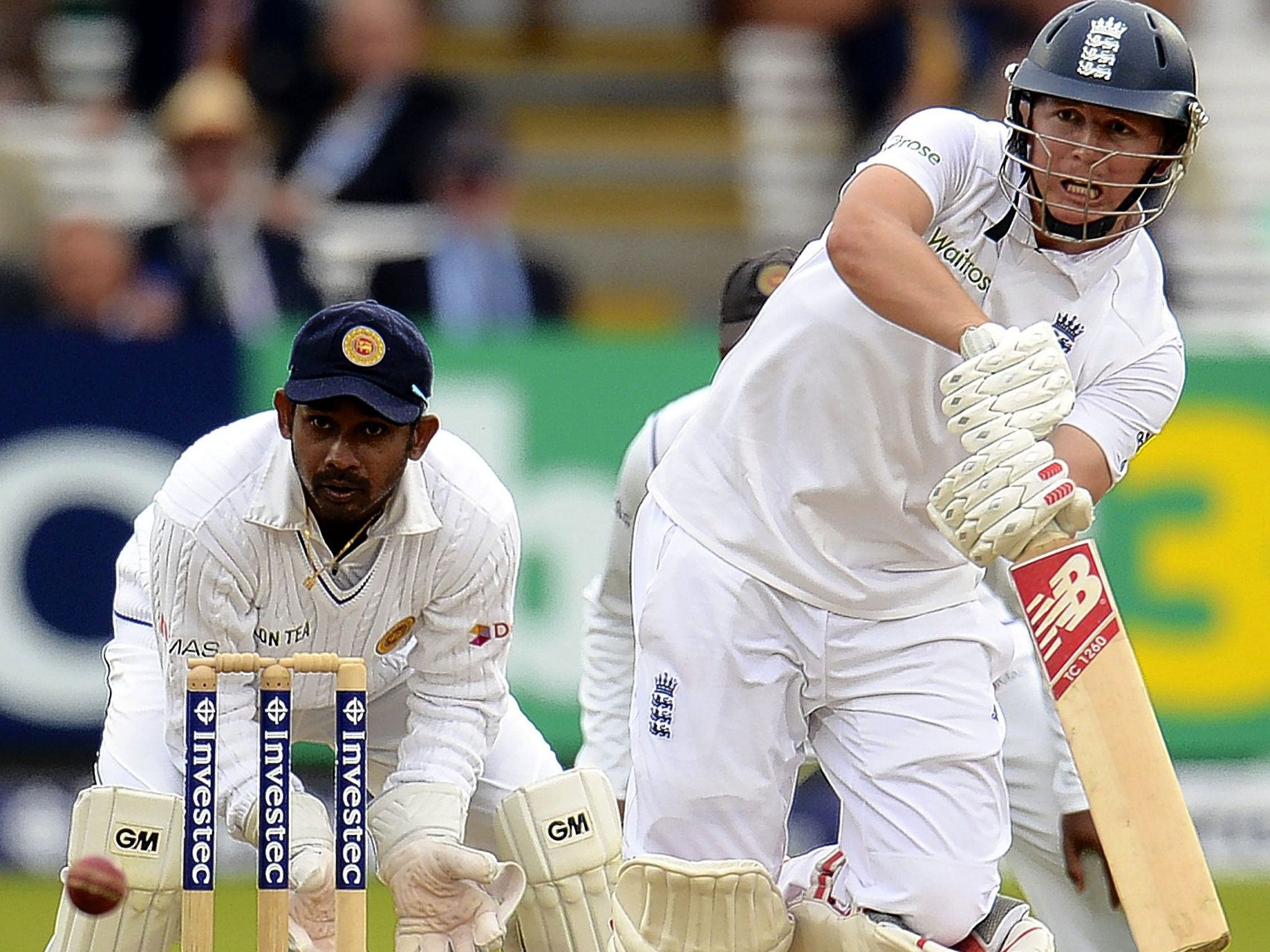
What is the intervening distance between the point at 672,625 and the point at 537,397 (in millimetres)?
3046

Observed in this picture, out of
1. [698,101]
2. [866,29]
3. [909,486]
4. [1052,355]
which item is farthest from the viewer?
[698,101]

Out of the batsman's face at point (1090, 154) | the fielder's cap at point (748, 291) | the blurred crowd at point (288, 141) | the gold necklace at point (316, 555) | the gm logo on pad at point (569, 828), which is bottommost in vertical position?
the gm logo on pad at point (569, 828)

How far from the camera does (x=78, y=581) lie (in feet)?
Result: 21.0

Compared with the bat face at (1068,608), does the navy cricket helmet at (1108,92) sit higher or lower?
higher

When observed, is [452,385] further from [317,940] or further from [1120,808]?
[1120,808]

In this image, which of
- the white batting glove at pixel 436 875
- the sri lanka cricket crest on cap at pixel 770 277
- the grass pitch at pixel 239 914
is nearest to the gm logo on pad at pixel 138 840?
the white batting glove at pixel 436 875

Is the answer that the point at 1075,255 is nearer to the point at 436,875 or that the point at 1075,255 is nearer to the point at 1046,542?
the point at 1046,542

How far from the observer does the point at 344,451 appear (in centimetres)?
376

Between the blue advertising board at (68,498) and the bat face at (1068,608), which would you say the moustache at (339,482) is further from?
the blue advertising board at (68,498)

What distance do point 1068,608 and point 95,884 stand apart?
143cm

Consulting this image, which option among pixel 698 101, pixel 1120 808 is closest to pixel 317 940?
pixel 1120 808

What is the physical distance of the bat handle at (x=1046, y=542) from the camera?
3.19 meters

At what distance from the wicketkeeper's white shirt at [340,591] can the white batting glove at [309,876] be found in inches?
3.7

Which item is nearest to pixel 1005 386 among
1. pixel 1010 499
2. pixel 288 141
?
pixel 1010 499
